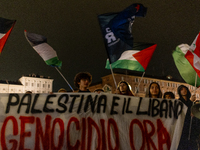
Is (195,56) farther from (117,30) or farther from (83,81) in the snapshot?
(83,81)

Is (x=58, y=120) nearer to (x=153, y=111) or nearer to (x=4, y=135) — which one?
(x=4, y=135)

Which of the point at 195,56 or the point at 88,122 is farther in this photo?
Answer: the point at 195,56

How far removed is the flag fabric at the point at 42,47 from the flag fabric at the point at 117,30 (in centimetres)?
281

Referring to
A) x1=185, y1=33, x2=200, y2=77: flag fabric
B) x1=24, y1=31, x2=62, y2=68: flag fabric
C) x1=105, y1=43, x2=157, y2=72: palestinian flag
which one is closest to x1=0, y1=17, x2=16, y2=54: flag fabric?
x1=24, y1=31, x2=62, y2=68: flag fabric

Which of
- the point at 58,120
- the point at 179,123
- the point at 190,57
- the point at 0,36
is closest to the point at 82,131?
the point at 58,120

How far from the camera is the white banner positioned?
4688mm

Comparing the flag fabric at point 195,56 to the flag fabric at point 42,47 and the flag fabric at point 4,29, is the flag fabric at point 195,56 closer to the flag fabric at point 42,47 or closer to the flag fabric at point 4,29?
the flag fabric at point 4,29

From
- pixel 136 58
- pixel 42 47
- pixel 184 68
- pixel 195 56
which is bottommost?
pixel 184 68

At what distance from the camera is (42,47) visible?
9.62m

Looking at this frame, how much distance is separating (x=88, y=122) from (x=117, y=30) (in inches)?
139

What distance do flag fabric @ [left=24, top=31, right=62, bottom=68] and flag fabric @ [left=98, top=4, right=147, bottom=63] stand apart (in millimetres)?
2813

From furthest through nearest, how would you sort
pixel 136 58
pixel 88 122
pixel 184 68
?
pixel 136 58, pixel 184 68, pixel 88 122

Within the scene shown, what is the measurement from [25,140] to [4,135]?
0.39m

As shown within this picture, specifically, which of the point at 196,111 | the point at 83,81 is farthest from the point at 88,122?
the point at 196,111
